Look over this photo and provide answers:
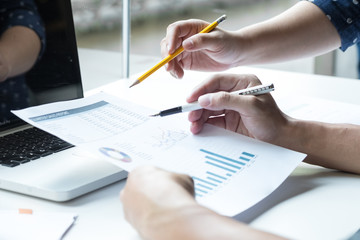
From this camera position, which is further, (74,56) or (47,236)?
(74,56)

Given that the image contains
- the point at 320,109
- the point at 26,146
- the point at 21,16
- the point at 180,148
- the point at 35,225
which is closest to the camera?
the point at 35,225

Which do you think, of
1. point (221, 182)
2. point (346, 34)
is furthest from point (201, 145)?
point (346, 34)

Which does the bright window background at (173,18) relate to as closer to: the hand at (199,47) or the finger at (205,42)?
the hand at (199,47)

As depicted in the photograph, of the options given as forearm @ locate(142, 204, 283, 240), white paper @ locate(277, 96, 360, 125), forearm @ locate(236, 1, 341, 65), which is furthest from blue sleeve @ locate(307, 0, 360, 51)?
forearm @ locate(142, 204, 283, 240)

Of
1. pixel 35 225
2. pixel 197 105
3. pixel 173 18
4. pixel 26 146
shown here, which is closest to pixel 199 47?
pixel 197 105

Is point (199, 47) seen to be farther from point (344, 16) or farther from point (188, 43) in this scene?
point (344, 16)

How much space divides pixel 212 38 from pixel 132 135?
340 millimetres

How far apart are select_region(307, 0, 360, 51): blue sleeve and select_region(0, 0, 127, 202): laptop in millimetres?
631

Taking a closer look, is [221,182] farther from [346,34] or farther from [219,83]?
[346,34]

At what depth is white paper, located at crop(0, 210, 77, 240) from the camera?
25.3 inches

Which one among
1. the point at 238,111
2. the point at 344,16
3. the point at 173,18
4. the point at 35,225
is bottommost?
the point at 173,18

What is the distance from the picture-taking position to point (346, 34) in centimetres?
120

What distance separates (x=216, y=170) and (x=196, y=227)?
232mm

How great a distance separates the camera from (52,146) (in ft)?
2.97
